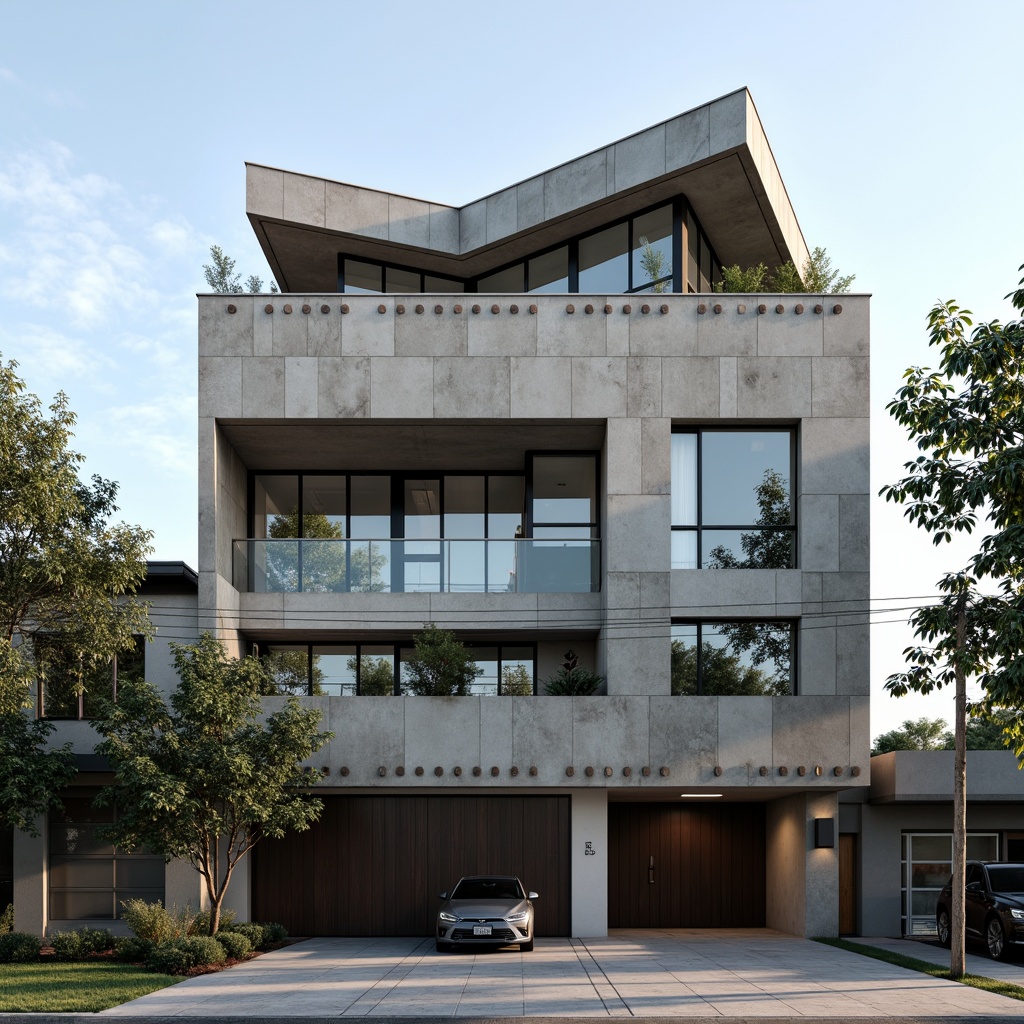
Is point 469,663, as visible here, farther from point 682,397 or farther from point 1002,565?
point 1002,565

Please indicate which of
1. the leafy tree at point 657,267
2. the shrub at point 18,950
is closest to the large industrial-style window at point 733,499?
the leafy tree at point 657,267

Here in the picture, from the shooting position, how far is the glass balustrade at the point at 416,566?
2597 cm

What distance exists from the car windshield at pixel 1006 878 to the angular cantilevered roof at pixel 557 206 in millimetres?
15131

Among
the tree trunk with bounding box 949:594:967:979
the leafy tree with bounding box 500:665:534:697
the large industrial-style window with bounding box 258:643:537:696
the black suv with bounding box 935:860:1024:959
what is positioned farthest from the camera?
the large industrial-style window with bounding box 258:643:537:696

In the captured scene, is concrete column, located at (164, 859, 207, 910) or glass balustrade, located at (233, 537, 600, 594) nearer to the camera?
concrete column, located at (164, 859, 207, 910)

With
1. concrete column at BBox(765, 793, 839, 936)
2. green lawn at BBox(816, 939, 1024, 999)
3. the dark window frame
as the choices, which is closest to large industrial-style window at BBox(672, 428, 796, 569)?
the dark window frame

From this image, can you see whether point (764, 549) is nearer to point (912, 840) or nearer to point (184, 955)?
point (912, 840)

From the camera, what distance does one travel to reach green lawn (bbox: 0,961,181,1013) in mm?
15508

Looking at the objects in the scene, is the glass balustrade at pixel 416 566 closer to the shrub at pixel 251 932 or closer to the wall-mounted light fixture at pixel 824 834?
the wall-mounted light fixture at pixel 824 834

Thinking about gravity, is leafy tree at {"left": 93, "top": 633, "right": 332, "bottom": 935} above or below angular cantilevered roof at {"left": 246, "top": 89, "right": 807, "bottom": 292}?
below

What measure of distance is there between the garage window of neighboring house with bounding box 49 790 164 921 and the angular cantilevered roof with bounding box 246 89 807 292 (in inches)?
552

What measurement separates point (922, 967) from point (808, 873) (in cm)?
484

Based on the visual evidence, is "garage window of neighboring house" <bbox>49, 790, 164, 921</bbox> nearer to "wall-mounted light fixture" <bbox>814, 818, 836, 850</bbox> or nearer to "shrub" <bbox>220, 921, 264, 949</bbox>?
"shrub" <bbox>220, 921, 264, 949</bbox>

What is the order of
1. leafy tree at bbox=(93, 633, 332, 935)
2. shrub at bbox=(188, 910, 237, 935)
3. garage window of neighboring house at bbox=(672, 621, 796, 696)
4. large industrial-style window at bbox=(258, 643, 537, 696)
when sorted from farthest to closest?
large industrial-style window at bbox=(258, 643, 537, 696) < garage window of neighboring house at bbox=(672, 621, 796, 696) < shrub at bbox=(188, 910, 237, 935) < leafy tree at bbox=(93, 633, 332, 935)
